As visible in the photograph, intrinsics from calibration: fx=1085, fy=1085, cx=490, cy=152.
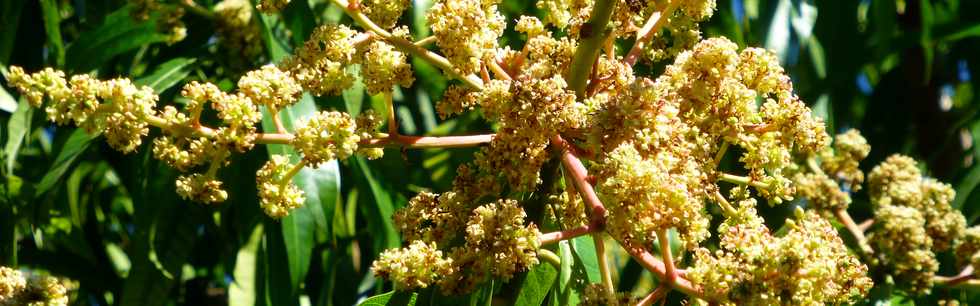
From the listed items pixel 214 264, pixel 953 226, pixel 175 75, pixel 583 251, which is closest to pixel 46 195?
pixel 175 75

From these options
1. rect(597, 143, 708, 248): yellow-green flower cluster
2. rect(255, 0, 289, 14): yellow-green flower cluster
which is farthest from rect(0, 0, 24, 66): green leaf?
rect(597, 143, 708, 248): yellow-green flower cluster

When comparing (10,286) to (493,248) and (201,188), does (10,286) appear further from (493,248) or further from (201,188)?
(493,248)

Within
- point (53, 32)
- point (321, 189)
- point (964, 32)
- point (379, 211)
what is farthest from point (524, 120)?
point (964, 32)

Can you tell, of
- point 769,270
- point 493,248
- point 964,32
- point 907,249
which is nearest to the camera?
point 769,270

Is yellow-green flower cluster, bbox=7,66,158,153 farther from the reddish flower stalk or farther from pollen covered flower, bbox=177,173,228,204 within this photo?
the reddish flower stalk

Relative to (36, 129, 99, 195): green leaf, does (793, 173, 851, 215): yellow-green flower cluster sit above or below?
above

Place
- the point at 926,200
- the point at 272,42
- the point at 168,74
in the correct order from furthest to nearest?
the point at 168,74 → the point at 272,42 → the point at 926,200

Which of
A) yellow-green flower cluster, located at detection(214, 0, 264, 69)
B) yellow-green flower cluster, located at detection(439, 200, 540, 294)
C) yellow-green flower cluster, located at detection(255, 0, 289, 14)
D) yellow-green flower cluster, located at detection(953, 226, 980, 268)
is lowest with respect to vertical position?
yellow-green flower cluster, located at detection(439, 200, 540, 294)
